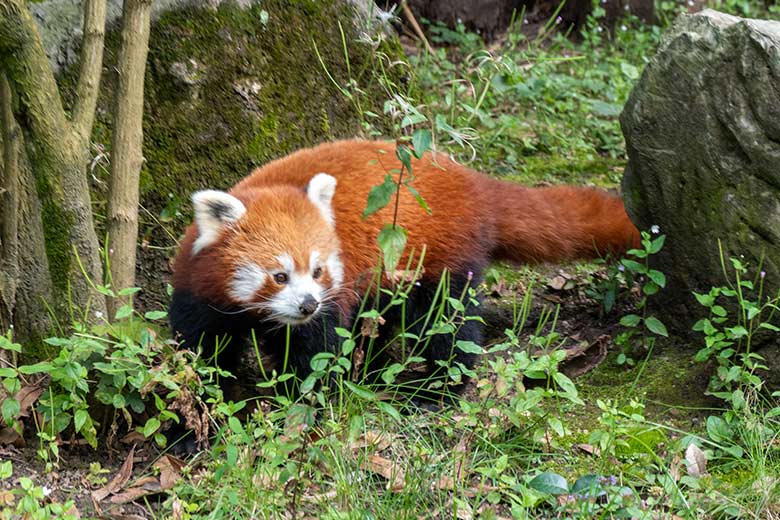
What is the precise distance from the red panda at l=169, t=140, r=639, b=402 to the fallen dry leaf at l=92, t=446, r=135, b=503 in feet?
1.68

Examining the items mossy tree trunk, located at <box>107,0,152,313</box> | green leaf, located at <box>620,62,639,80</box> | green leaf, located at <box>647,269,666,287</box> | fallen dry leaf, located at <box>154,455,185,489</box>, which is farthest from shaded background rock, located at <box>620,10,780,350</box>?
green leaf, located at <box>620,62,639,80</box>

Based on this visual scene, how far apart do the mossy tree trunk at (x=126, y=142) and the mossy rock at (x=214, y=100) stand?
0.67 meters

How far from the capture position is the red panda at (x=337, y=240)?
3742mm

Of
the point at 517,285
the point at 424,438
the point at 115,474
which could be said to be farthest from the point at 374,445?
the point at 517,285

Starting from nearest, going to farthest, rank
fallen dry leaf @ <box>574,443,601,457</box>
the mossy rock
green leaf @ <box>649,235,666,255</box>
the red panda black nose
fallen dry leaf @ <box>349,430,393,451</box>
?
1. fallen dry leaf @ <box>349,430,393,451</box>
2. fallen dry leaf @ <box>574,443,601,457</box>
3. the red panda black nose
4. green leaf @ <box>649,235,666,255</box>
5. the mossy rock

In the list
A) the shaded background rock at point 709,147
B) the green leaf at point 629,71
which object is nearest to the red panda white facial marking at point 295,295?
the shaded background rock at point 709,147

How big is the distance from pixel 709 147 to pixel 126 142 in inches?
85.7

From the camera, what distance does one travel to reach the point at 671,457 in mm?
3361

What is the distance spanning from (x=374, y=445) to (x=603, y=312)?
66.4 inches

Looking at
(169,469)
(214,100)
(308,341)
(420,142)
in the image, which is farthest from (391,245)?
(214,100)

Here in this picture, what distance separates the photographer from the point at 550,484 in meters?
3.01

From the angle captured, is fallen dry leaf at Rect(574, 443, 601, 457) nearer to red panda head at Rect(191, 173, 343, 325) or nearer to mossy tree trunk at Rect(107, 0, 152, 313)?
red panda head at Rect(191, 173, 343, 325)

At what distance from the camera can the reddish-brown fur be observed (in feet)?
12.5

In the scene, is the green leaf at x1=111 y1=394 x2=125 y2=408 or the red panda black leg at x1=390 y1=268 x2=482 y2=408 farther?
the red panda black leg at x1=390 y1=268 x2=482 y2=408
